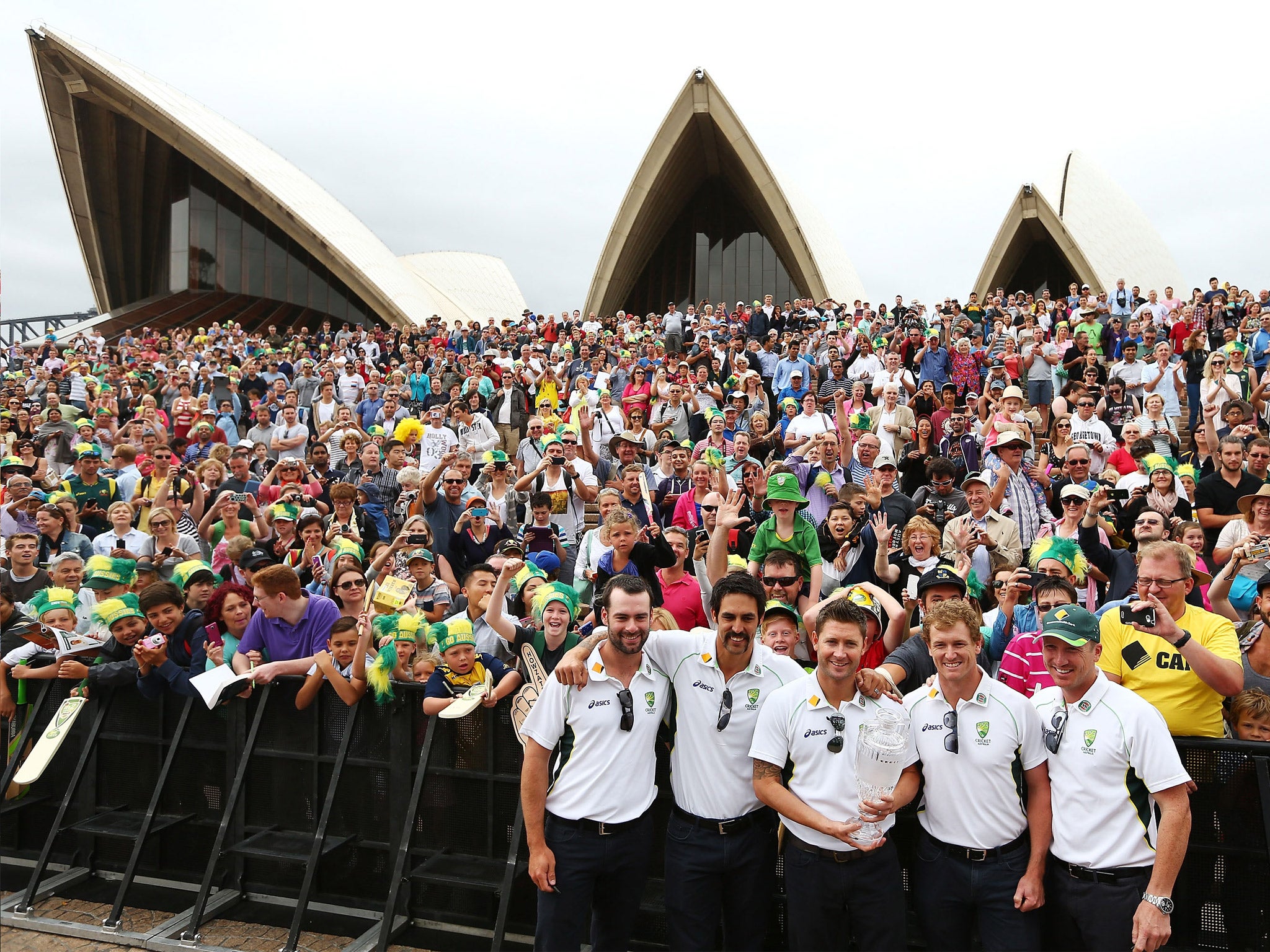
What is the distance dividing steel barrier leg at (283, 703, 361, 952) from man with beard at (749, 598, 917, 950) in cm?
209

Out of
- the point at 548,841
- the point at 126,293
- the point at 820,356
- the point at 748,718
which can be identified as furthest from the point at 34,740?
the point at 126,293

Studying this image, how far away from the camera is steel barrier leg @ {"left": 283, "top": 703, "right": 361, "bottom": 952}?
3754 millimetres

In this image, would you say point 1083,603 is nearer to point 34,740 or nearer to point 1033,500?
point 1033,500

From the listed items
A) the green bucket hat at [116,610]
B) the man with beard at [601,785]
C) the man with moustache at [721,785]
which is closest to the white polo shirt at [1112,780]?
the man with moustache at [721,785]

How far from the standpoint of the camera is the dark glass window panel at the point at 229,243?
29.7 metres

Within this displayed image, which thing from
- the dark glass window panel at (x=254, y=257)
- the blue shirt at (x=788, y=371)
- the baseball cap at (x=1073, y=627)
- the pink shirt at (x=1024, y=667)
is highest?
the dark glass window panel at (x=254, y=257)

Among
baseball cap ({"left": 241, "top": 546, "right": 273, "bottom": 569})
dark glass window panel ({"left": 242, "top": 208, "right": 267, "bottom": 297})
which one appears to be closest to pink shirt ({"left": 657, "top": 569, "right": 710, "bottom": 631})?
baseball cap ({"left": 241, "top": 546, "right": 273, "bottom": 569})

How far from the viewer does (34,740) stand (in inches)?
188

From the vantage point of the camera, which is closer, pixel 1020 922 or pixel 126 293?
pixel 1020 922

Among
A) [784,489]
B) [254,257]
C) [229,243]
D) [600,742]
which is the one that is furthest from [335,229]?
[600,742]

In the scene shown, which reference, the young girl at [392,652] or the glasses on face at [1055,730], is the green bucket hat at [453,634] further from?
the glasses on face at [1055,730]

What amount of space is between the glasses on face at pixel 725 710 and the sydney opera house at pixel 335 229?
86.5 ft

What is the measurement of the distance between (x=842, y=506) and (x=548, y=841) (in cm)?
320

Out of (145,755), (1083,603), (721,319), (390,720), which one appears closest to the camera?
(390,720)
